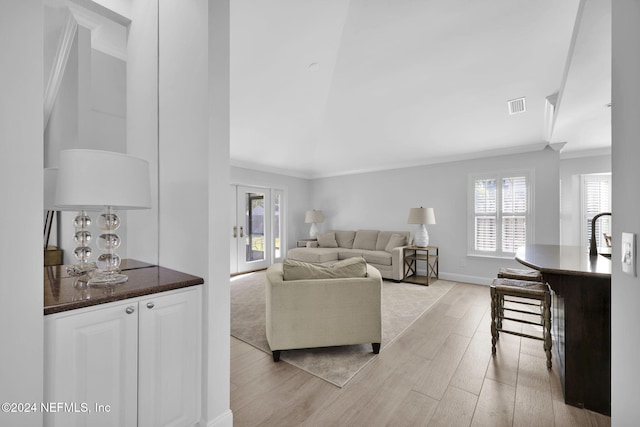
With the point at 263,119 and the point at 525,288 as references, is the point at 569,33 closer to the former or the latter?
the point at 525,288

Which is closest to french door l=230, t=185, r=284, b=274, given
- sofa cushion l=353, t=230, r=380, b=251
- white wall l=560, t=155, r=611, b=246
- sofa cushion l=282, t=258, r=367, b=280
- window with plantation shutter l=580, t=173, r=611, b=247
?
sofa cushion l=353, t=230, r=380, b=251

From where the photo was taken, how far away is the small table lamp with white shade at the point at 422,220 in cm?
497

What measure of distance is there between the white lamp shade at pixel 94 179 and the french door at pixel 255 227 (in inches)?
179

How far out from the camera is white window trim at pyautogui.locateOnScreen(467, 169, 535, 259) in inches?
176

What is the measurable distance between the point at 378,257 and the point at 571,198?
11.2ft

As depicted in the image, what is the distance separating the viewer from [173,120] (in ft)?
5.30

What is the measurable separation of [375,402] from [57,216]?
220 centimetres

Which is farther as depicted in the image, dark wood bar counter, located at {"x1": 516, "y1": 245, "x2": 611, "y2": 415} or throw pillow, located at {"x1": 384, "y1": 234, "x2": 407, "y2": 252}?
throw pillow, located at {"x1": 384, "y1": 234, "x2": 407, "y2": 252}

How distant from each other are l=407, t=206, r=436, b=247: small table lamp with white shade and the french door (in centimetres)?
315

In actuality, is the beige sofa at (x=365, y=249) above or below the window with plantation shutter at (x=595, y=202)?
below

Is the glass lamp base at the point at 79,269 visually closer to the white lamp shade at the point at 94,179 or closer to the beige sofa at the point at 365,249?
the white lamp shade at the point at 94,179

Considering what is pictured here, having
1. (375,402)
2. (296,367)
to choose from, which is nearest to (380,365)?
(375,402)

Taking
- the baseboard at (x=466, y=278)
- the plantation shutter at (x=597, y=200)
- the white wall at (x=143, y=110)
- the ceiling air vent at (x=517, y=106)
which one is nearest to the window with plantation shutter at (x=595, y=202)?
the plantation shutter at (x=597, y=200)

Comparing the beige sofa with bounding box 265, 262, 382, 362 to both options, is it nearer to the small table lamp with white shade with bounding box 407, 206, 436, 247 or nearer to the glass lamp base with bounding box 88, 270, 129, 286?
the glass lamp base with bounding box 88, 270, 129, 286
